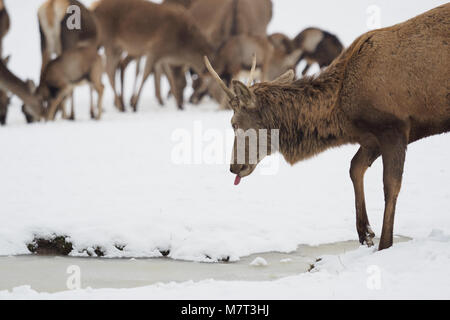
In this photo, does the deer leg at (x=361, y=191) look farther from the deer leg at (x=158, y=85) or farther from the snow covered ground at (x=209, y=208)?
the deer leg at (x=158, y=85)

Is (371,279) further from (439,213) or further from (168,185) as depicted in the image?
(168,185)

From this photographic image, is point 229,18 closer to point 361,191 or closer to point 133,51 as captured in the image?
point 133,51

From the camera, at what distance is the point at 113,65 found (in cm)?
1602

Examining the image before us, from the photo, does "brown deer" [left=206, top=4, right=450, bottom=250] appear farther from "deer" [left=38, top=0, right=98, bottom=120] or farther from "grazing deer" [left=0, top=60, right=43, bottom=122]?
"deer" [left=38, top=0, right=98, bottom=120]

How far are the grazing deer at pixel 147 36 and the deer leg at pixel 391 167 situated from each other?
33.4 feet

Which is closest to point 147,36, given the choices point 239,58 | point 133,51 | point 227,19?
point 133,51

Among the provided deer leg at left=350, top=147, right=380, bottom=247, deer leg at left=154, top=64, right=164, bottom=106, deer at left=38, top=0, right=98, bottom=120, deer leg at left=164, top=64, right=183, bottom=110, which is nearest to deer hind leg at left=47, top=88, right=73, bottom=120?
deer at left=38, top=0, right=98, bottom=120

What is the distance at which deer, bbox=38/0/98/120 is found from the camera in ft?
48.3

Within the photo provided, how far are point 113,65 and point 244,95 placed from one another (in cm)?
1052

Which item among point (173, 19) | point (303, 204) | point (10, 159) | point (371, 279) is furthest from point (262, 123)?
point (173, 19)

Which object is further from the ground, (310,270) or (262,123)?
(262,123)

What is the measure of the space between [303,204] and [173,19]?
862 centimetres

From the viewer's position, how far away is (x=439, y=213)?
7688 mm


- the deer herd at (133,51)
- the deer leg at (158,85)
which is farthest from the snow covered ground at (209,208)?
the deer leg at (158,85)
